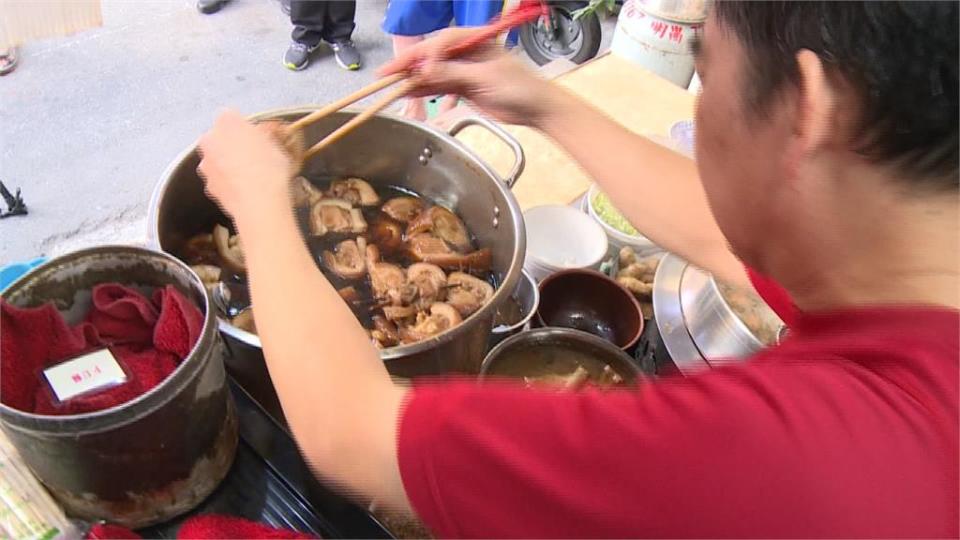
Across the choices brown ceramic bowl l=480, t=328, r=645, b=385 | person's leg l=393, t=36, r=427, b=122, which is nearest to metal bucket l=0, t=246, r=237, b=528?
brown ceramic bowl l=480, t=328, r=645, b=385

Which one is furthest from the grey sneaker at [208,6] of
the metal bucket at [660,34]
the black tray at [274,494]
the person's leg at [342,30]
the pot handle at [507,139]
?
the black tray at [274,494]

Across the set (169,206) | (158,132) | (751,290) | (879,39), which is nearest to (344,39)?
(158,132)

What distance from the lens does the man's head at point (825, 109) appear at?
0.52 meters

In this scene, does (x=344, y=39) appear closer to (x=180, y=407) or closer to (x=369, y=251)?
(x=369, y=251)

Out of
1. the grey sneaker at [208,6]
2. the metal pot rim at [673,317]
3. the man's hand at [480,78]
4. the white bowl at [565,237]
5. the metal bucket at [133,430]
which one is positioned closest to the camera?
the metal bucket at [133,430]

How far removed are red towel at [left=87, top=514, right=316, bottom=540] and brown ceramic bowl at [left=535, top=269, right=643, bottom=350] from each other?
2.02 feet

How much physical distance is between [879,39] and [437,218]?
104cm

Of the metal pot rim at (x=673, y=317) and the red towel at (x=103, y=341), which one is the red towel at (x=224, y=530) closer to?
the red towel at (x=103, y=341)

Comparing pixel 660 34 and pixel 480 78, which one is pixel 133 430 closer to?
pixel 480 78

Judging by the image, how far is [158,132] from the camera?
9.32ft

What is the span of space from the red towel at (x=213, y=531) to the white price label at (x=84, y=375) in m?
0.21

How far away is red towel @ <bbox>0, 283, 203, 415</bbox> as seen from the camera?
820 millimetres

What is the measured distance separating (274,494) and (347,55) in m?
2.78

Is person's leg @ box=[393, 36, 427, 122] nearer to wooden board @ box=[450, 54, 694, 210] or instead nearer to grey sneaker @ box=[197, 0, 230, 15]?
wooden board @ box=[450, 54, 694, 210]
